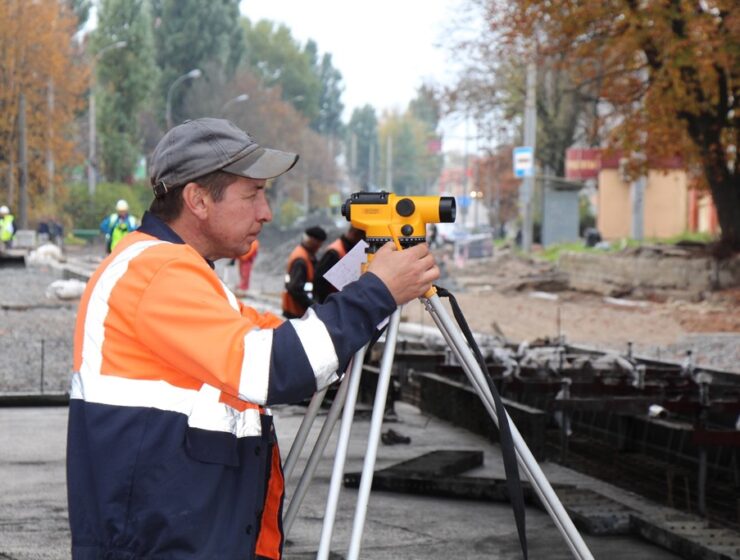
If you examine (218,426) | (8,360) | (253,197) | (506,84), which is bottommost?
(8,360)

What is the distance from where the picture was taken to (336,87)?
6978 inches

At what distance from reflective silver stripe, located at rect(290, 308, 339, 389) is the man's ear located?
1.20ft

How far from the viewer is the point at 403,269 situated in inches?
130

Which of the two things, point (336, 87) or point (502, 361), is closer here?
point (502, 361)

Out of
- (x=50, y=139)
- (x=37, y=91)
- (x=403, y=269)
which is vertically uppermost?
(x=37, y=91)

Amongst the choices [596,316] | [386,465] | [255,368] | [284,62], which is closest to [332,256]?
[386,465]

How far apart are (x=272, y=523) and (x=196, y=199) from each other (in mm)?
763

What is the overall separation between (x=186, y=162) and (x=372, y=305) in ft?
1.76

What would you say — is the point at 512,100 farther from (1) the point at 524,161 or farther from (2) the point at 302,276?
(2) the point at 302,276

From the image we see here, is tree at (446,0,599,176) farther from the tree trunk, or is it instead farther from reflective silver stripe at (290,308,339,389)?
reflective silver stripe at (290,308,339,389)

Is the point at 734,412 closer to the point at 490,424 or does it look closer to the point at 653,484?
the point at 653,484

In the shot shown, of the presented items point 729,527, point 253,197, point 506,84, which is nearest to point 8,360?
point 729,527

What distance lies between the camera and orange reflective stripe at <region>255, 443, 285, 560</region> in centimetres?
338

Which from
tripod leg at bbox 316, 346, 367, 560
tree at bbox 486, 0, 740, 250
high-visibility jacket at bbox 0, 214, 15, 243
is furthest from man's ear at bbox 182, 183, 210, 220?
high-visibility jacket at bbox 0, 214, 15, 243
